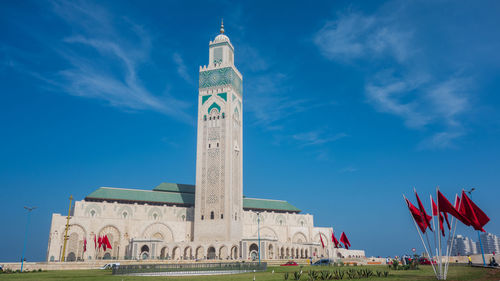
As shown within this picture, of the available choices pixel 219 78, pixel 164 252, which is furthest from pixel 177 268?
pixel 219 78

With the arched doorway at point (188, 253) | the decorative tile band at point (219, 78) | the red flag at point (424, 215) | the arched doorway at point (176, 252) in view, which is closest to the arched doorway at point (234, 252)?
the arched doorway at point (188, 253)

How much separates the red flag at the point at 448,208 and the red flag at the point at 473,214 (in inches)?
18.7

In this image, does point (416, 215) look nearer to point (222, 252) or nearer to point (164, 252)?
point (222, 252)

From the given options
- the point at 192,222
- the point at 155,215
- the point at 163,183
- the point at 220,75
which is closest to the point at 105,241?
the point at 155,215

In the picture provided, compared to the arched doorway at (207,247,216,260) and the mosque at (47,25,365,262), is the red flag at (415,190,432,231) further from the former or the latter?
the arched doorway at (207,247,216,260)

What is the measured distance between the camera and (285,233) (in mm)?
74062

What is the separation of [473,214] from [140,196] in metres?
57.7

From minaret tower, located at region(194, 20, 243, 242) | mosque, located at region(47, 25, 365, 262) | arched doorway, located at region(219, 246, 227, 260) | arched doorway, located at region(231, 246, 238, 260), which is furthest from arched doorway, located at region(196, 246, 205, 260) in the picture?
arched doorway, located at region(231, 246, 238, 260)

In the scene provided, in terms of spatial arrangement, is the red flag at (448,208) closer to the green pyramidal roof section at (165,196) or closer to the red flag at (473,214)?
the red flag at (473,214)

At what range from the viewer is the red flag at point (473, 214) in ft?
59.6

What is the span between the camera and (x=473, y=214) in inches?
719

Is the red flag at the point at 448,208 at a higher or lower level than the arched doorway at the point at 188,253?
higher

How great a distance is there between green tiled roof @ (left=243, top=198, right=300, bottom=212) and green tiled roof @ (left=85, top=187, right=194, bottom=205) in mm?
11357

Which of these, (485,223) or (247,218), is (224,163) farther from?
(485,223)
